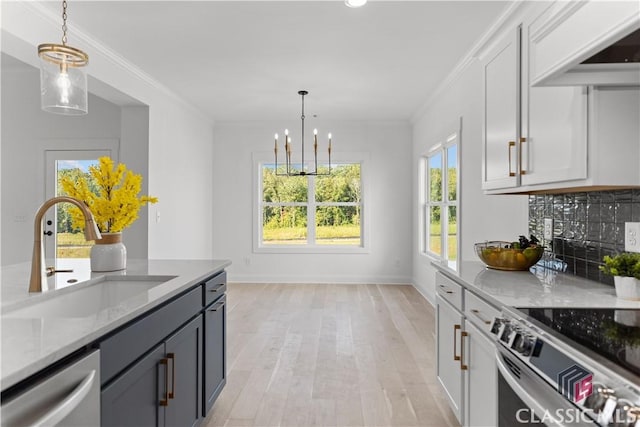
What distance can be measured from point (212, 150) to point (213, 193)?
72cm

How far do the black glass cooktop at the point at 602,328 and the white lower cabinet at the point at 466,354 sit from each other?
284 mm

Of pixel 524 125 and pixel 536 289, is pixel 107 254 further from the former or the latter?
pixel 524 125

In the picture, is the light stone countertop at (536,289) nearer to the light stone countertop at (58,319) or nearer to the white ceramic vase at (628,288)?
the white ceramic vase at (628,288)

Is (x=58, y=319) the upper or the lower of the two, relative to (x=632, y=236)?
lower

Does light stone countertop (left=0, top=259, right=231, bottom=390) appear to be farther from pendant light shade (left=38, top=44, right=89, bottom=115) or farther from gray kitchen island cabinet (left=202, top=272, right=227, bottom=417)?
pendant light shade (left=38, top=44, right=89, bottom=115)

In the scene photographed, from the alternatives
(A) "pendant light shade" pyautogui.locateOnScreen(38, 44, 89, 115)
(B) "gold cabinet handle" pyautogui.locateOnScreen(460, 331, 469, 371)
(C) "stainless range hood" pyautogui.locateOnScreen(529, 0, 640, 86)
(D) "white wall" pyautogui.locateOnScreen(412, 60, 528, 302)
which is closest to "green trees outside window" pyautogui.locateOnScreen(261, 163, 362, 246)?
(D) "white wall" pyautogui.locateOnScreen(412, 60, 528, 302)

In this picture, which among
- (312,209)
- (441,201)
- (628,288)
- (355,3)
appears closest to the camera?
(628,288)

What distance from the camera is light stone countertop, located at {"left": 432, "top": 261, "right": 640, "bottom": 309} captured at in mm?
1513

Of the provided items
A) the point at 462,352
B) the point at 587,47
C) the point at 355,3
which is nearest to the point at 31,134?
the point at 355,3

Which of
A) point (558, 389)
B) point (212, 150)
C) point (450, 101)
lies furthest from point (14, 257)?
point (558, 389)

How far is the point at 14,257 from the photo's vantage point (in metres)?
4.87

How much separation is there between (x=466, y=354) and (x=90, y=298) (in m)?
1.82

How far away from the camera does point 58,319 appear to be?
1.21 m

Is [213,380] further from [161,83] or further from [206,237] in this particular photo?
[206,237]
